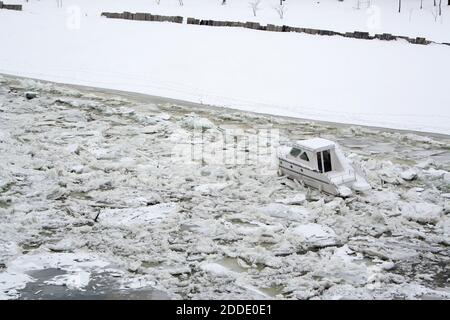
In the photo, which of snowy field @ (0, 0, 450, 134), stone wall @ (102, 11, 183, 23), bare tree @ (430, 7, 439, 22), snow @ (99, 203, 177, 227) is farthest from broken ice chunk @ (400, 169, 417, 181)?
bare tree @ (430, 7, 439, 22)

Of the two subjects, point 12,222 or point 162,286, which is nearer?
point 162,286

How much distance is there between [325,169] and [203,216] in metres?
2.79

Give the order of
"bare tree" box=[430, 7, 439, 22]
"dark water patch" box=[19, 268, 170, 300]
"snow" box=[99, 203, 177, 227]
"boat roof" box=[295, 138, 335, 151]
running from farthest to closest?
"bare tree" box=[430, 7, 439, 22] → "boat roof" box=[295, 138, 335, 151] → "snow" box=[99, 203, 177, 227] → "dark water patch" box=[19, 268, 170, 300]

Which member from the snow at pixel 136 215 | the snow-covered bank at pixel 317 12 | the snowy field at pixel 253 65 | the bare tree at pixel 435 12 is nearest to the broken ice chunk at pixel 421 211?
the snow at pixel 136 215

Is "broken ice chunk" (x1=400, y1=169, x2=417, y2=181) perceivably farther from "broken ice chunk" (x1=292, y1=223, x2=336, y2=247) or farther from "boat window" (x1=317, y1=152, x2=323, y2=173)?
"broken ice chunk" (x1=292, y1=223, x2=336, y2=247)

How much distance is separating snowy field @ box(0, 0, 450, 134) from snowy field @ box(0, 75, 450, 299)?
2.81 meters

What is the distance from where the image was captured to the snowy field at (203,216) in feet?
26.7

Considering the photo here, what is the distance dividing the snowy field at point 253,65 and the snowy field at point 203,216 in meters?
2.81

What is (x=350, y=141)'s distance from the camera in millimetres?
14961

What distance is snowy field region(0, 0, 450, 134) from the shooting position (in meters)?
18.4

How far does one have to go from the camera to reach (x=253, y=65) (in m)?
22.1
